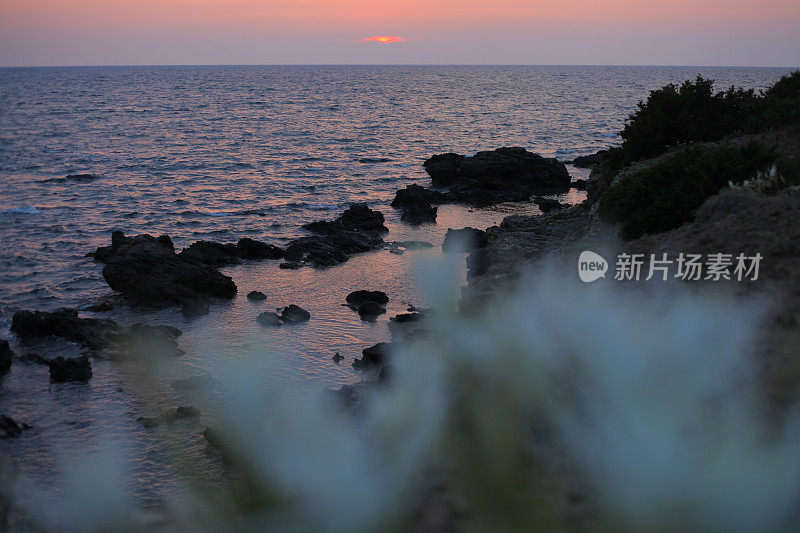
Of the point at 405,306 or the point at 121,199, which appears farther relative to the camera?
the point at 121,199

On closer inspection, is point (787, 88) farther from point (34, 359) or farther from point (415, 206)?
point (34, 359)

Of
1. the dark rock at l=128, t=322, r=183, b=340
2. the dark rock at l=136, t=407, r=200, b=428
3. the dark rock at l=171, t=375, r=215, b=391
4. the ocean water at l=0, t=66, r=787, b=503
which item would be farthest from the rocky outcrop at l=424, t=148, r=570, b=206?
the dark rock at l=136, t=407, r=200, b=428

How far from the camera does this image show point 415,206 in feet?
113

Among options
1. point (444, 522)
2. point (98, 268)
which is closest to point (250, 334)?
point (98, 268)

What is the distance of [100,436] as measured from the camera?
13.2m

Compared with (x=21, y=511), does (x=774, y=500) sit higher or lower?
higher

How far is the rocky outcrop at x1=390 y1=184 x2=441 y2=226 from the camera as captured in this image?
33.7 m

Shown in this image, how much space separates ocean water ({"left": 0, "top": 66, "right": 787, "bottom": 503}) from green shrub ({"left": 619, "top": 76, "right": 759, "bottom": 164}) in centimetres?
939

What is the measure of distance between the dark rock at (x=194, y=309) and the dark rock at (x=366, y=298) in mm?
4756

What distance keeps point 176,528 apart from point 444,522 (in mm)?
2317

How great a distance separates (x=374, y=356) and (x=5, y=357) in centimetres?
973

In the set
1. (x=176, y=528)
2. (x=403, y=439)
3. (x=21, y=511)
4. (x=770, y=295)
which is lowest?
(x=21, y=511)

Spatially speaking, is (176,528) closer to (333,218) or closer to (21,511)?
(21,511)

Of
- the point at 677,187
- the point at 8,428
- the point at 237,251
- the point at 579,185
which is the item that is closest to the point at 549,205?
the point at 579,185
